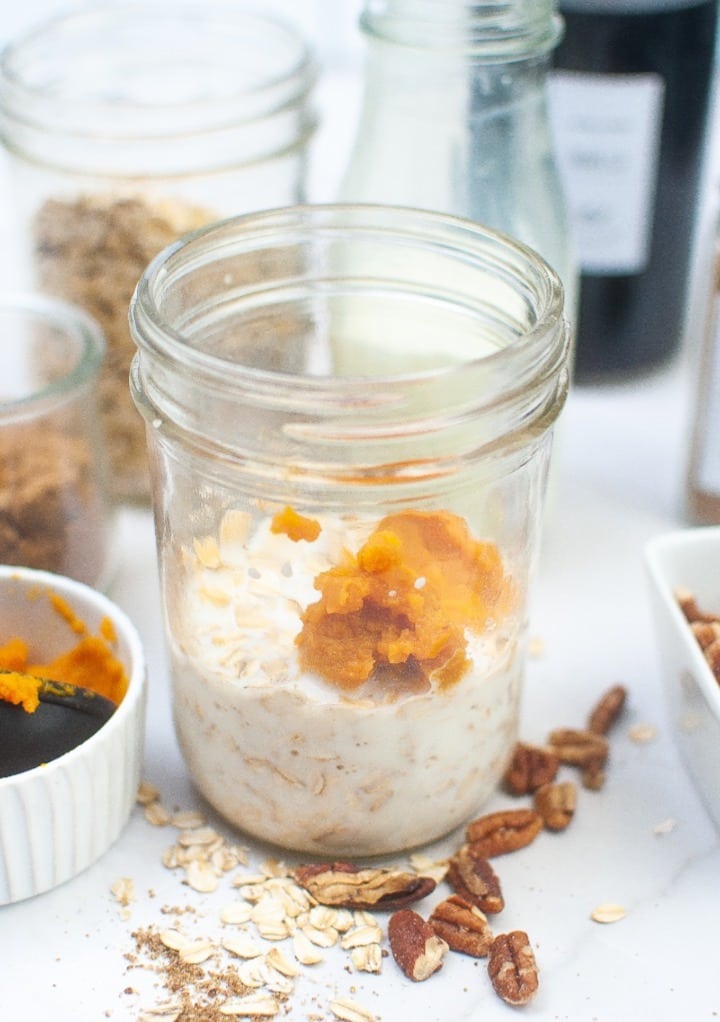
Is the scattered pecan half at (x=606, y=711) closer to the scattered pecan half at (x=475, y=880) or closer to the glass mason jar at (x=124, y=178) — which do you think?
the scattered pecan half at (x=475, y=880)

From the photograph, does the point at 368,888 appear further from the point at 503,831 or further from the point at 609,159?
the point at 609,159

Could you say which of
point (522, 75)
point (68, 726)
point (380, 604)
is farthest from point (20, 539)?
point (522, 75)

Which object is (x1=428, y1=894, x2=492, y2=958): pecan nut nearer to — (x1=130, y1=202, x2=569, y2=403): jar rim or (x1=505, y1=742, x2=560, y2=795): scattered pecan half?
(x1=505, y1=742, x2=560, y2=795): scattered pecan half

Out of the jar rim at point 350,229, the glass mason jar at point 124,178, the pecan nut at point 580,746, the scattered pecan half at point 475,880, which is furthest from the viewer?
the glass mason jar at point 124,178

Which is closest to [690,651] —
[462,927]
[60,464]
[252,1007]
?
[462,927]

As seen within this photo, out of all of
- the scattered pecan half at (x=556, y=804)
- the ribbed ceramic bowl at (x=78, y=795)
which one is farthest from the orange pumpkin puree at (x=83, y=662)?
the scattered pecan half at (x=556, y=804)

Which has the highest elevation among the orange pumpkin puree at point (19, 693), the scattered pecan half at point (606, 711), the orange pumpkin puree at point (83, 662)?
the orange pumpkin puree at point (19, 693)
